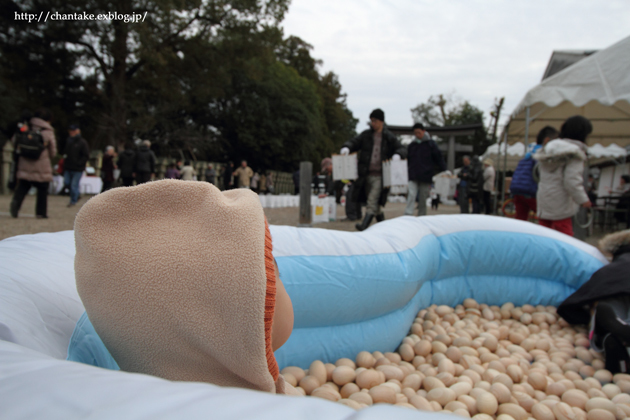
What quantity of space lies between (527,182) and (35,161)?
18.2 feet

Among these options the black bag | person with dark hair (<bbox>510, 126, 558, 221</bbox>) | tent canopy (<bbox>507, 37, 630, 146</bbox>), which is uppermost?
tent canopy (<bbox>507, 37, 630, 146</bbox>)

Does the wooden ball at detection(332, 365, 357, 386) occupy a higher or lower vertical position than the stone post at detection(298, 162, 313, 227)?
lower

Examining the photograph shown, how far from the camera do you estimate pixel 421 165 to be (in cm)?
568

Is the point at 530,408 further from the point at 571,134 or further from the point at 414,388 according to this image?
the point at 571,134

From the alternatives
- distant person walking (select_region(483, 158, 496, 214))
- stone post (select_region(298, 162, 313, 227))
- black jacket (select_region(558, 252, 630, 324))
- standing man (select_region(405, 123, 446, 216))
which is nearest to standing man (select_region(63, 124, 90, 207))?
stone post (select_region(298, 162, 313, 227))

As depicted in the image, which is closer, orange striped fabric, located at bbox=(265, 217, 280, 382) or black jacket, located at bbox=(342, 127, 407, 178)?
orange striped fabric, located at bbox=(265, 217, 280, 382)

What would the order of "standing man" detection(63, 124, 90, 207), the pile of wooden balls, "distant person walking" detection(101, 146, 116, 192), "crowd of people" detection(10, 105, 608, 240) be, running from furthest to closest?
"distant person walking" detection(101, 146, 116, 192)
"standing man" detection(63, 124, 90, 207)
"crowd of people" detection(10, 105, 608, 240)
the pile of wooden balls

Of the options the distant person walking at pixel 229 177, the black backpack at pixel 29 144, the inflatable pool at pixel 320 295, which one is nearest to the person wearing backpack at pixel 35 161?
the black backpack at pixel 29 144

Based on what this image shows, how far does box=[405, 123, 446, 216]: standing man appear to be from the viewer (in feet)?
18.5

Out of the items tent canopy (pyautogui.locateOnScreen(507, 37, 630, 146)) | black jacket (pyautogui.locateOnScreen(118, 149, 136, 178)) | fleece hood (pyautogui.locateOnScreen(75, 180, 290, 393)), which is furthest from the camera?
black jacket (pyautogui.locateOnScreen(118, 149, 136, 178))

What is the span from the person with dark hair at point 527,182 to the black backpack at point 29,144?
17.7 ft

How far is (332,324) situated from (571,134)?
2.90 m

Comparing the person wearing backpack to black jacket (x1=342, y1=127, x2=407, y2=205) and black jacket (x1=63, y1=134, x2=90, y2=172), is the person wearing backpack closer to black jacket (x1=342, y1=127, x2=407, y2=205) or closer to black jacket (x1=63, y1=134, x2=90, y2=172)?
black jacket (x1=63, y1=134, x2=90, y2=172)

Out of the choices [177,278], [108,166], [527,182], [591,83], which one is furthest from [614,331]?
[108,166]
